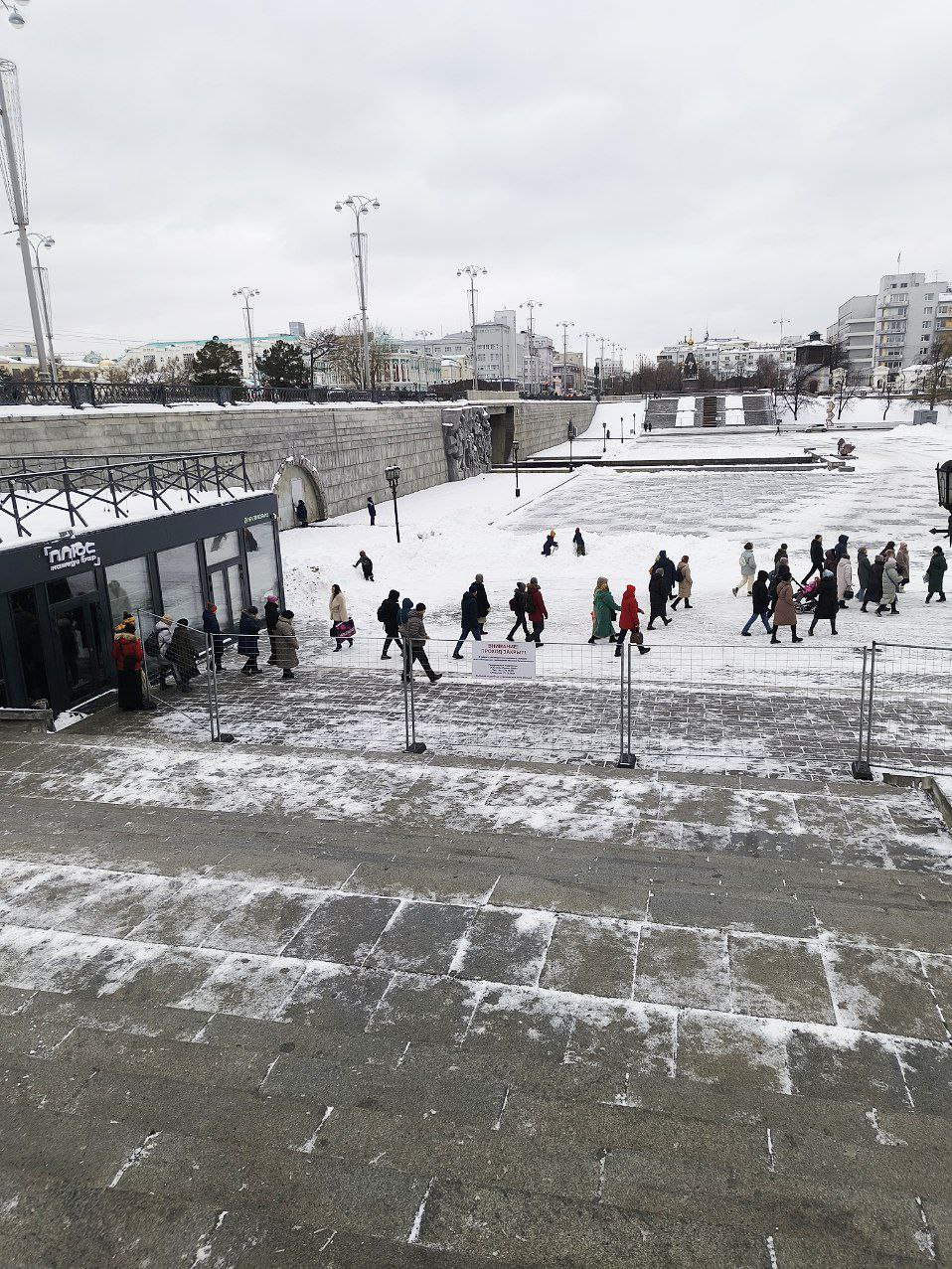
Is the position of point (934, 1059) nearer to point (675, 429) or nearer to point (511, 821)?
point (511, 821)

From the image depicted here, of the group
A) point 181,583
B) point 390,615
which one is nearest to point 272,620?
point 181,583

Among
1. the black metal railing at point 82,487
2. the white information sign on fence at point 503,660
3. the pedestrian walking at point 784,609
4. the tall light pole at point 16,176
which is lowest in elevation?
the pedestrian walking at point 784,609

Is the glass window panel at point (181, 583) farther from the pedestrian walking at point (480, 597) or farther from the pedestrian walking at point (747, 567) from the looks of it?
the pedestrian walking at point (747, 567)

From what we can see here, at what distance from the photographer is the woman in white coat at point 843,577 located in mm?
17375

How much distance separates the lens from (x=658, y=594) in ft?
55.4

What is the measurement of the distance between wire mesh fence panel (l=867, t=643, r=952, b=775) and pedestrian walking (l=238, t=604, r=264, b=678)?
29.3ft

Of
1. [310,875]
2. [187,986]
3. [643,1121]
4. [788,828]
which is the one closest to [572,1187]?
[643,1121]

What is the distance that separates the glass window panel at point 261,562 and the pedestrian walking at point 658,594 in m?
7.83

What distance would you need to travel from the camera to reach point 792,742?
33.4 feet

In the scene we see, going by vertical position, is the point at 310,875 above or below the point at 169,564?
below

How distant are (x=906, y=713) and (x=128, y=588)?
1138 centimetres

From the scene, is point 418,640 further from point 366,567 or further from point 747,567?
point 747,567

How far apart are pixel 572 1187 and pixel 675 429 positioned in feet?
292

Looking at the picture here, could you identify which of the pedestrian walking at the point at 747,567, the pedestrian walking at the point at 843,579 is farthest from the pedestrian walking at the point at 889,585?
the pedestrian walking at the point at 747,567
